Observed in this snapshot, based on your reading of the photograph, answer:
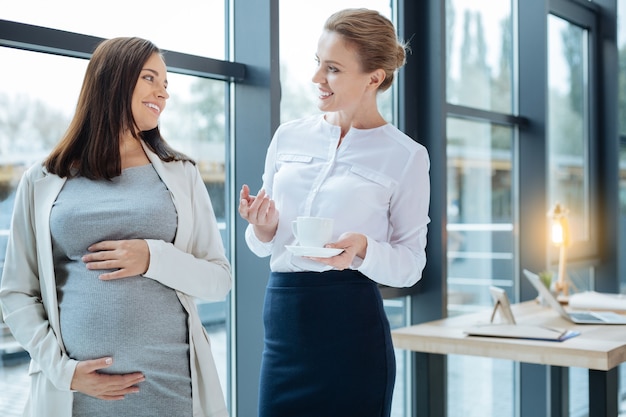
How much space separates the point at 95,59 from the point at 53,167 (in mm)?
257

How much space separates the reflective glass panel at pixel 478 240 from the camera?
3627mm

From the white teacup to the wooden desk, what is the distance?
1011mm

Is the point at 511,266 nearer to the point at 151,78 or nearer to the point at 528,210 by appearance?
the point at 528,210

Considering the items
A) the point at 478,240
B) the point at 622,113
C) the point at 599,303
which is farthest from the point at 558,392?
the point at 622,113

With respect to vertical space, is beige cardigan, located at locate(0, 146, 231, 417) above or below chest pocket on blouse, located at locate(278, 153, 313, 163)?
below

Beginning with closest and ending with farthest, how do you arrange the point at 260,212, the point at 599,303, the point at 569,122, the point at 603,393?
1. the point at 260,212
2. the point at 603,393
3. the point at 599,303
4. the point at 569,122

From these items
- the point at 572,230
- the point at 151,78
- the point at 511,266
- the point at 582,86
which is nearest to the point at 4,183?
the point at 151,78

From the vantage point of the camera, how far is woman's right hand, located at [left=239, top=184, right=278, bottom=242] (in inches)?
68.8

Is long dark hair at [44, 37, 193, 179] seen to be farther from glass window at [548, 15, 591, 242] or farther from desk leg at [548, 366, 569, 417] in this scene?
glass window at [548, 15, 591, 242]

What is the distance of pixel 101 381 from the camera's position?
148 centimetres

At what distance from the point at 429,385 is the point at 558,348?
492 mm

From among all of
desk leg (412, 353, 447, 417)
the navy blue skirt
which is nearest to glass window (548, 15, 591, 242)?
desk leg (412, 353, 447, 417)

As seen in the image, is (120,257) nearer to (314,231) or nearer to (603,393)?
(314,231)

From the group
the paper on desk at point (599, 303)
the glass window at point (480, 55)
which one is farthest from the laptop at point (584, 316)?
the glass window at point (480, 55)
